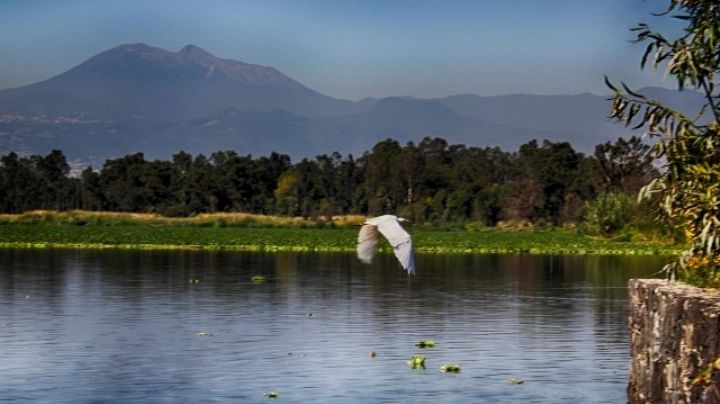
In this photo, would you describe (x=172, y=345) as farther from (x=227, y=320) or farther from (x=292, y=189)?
(x=292, y=189)

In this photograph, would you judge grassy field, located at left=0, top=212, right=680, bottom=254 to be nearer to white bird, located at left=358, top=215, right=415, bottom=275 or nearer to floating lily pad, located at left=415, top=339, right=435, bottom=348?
floating lily pad, located at left=415, top=339, right=435, bottom=348

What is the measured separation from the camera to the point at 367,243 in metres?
22.6

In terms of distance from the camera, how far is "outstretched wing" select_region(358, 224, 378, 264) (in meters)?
22.3

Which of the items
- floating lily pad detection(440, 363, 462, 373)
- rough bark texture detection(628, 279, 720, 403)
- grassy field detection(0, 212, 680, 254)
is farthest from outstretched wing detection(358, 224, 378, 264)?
grassy field detection(0, 212, 680, 254)

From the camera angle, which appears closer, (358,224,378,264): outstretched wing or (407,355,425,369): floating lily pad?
(358,224,378,264): outstretched wing

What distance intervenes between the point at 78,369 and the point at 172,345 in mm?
3409

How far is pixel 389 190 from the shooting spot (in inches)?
6275

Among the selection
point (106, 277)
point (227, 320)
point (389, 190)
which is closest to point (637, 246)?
point (106, 277)

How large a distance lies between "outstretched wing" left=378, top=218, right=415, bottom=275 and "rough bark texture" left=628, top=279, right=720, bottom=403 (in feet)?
10.8

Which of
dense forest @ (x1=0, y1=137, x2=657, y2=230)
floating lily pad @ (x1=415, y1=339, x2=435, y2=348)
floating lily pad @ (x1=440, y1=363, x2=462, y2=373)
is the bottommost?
floating lily pad @ (x1=440, y1=363, x2=462, y2=373)

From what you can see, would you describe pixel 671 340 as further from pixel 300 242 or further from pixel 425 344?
pixel 300 242

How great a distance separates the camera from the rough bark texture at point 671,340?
622 inches

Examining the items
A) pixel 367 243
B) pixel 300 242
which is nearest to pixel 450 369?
pixel 367 243

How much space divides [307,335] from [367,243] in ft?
21.2
